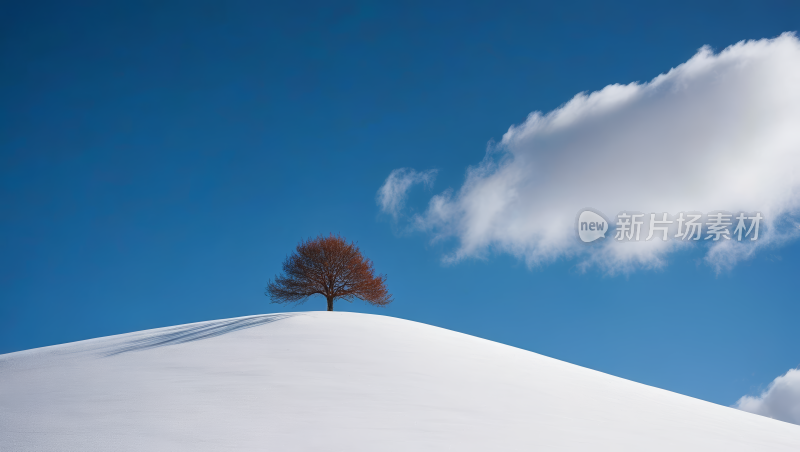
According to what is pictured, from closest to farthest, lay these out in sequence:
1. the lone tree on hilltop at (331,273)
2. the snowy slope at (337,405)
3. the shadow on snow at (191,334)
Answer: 1. the snowy slope at (337,405)
2. the shadow on snow at (191,334)
3. the lone tree on hilltop at (331,273)

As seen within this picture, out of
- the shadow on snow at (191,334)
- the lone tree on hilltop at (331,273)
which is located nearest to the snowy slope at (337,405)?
the shadow on snow at (191,334)

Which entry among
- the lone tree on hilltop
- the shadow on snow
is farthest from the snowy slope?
the lone tree on hilltop

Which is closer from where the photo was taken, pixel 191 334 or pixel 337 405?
pixel 337 405

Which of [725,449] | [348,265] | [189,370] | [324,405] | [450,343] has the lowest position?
[725,449]

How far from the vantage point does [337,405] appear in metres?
6.06

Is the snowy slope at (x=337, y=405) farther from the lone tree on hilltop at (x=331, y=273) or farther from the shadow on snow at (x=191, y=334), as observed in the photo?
the lone tree on hilltop at (x=331, y=273)

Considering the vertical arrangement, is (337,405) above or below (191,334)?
below

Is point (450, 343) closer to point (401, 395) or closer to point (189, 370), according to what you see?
point (401, 395)

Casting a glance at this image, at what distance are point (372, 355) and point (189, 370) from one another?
3.43 metres

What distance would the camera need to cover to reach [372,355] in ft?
31.3

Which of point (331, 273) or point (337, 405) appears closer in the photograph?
point (337, 405)

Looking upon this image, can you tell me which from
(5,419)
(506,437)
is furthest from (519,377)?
(5,419)

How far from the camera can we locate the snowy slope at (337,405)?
4.82 meters

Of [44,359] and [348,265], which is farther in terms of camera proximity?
[348,265]
